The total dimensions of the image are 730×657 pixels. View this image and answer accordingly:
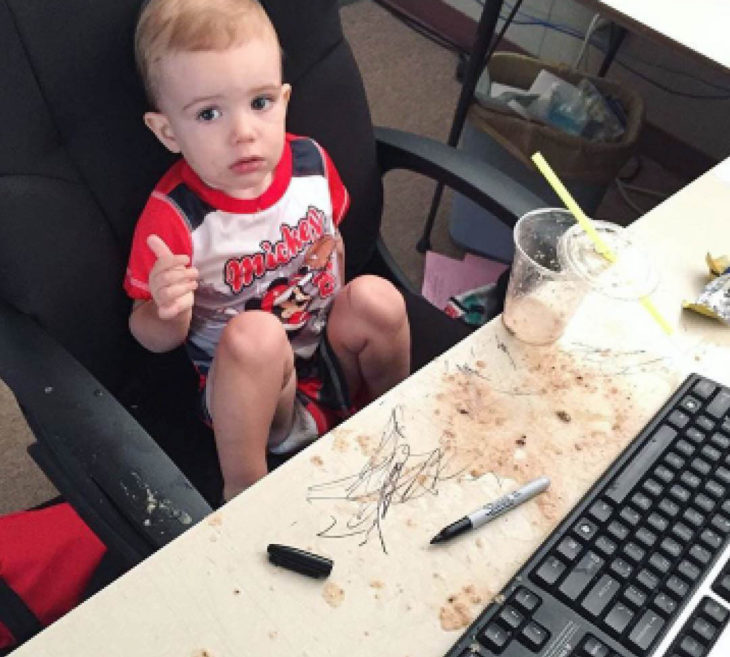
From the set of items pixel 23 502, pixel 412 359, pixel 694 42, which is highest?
pixel 694 42

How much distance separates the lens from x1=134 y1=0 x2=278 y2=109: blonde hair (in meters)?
0.83

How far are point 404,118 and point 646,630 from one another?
2020mm

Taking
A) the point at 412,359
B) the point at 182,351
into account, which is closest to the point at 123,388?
the point at 182,351

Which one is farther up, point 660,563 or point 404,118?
point 660,563

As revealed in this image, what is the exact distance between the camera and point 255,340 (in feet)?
2.97

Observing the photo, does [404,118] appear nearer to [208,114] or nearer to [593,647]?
[208,114]

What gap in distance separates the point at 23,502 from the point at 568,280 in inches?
45.9

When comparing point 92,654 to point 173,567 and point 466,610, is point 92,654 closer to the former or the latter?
point 173,567

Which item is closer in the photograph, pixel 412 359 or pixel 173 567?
pixel 173 567

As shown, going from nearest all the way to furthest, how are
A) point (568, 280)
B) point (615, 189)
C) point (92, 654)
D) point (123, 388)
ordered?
point (92, 654) → point (568, 280) → point (123, 388) → point (615, 189)

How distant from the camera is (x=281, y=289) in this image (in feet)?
3.46

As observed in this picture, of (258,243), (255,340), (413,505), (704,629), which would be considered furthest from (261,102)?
(704,629)

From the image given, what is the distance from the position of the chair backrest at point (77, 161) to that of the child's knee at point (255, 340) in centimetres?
15

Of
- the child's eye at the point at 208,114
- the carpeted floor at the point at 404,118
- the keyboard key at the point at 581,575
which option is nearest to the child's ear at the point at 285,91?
the child's eye at the point at 208,114
